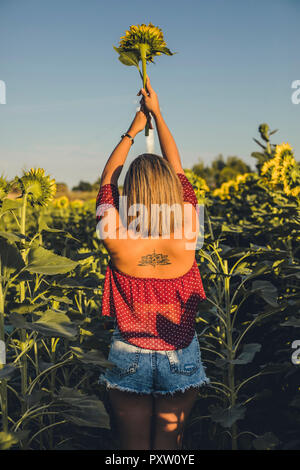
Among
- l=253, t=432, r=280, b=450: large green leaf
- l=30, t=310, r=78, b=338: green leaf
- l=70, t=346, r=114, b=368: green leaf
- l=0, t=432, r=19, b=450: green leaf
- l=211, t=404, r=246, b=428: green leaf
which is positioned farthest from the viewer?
l=253, t=432, r=280, b=450: large green leaf

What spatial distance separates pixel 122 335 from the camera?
1784mm

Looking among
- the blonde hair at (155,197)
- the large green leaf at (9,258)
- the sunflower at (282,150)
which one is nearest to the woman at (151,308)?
the blonde hair at (155,197)

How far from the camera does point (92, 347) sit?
202 cm

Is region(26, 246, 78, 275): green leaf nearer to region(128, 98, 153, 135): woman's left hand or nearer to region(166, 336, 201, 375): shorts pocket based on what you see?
region(166, 336, 201, 375): shorts pocket

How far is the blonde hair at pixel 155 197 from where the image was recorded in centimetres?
170

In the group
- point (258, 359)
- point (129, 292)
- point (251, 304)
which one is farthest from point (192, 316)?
point (251, 304)

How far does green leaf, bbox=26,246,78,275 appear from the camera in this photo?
5.70ft

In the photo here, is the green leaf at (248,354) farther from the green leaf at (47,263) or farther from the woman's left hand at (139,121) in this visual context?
the woman's left hand at (139,121)

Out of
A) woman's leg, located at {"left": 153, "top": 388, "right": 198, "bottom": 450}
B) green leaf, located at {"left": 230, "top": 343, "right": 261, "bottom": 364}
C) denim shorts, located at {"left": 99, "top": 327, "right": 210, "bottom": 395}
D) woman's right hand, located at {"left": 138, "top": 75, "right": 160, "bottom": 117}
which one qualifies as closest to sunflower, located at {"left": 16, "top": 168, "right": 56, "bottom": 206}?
woman's right hand, located at {"left": 138, "top": 75, "right": 160, "bottom": 117}

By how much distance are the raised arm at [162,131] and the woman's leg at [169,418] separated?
3.17 feet

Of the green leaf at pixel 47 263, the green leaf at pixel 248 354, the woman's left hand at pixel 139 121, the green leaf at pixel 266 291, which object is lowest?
the green leaf at pixel 248 354

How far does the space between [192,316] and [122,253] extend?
39 cm

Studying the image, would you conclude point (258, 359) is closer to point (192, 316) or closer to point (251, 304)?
point (251, 304)

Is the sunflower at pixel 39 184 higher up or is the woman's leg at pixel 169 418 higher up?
the sunflower at pixel 39 184
